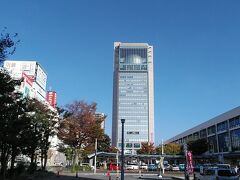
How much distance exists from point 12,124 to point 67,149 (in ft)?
134

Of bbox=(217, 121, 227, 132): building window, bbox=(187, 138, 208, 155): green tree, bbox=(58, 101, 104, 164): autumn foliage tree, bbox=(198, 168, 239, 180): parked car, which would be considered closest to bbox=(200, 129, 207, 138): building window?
bbox=(187, 138, 208, 155): green tree

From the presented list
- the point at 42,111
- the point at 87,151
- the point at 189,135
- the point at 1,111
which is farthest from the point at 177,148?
the point at 1,111

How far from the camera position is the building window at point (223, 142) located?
8450 cm

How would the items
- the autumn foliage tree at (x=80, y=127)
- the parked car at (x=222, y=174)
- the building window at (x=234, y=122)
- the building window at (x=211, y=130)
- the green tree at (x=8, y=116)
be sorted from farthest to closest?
1. the building window at (x=211, y=130)
2. the building window at (x=234, y=122)
3. the autumn foliage tree at (x=80, y=127)
4. the parked car at (x=222, y=174)
5. the green tree at (x=8, y=116)

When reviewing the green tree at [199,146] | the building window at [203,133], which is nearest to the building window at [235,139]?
the green tree at [199,146]

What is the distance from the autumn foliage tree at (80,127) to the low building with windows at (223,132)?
2588 cm

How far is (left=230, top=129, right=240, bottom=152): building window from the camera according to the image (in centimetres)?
7694

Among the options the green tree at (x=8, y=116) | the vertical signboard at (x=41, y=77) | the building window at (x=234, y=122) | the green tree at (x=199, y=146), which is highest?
the vertical signboard at (x=41, y=77)

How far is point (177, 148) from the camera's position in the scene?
123250 millimetres

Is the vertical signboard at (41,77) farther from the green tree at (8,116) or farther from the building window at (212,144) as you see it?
the green tree at (8,116)

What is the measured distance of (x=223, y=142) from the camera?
87125 mm

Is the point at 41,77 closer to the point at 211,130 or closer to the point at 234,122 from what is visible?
the point at 211,130

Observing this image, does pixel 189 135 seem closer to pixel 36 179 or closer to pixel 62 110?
pixel 62 110

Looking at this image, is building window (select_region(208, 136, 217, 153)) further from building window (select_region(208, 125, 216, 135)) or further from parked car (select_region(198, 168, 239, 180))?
parked car (select_region(198, 168, 239, 180))
